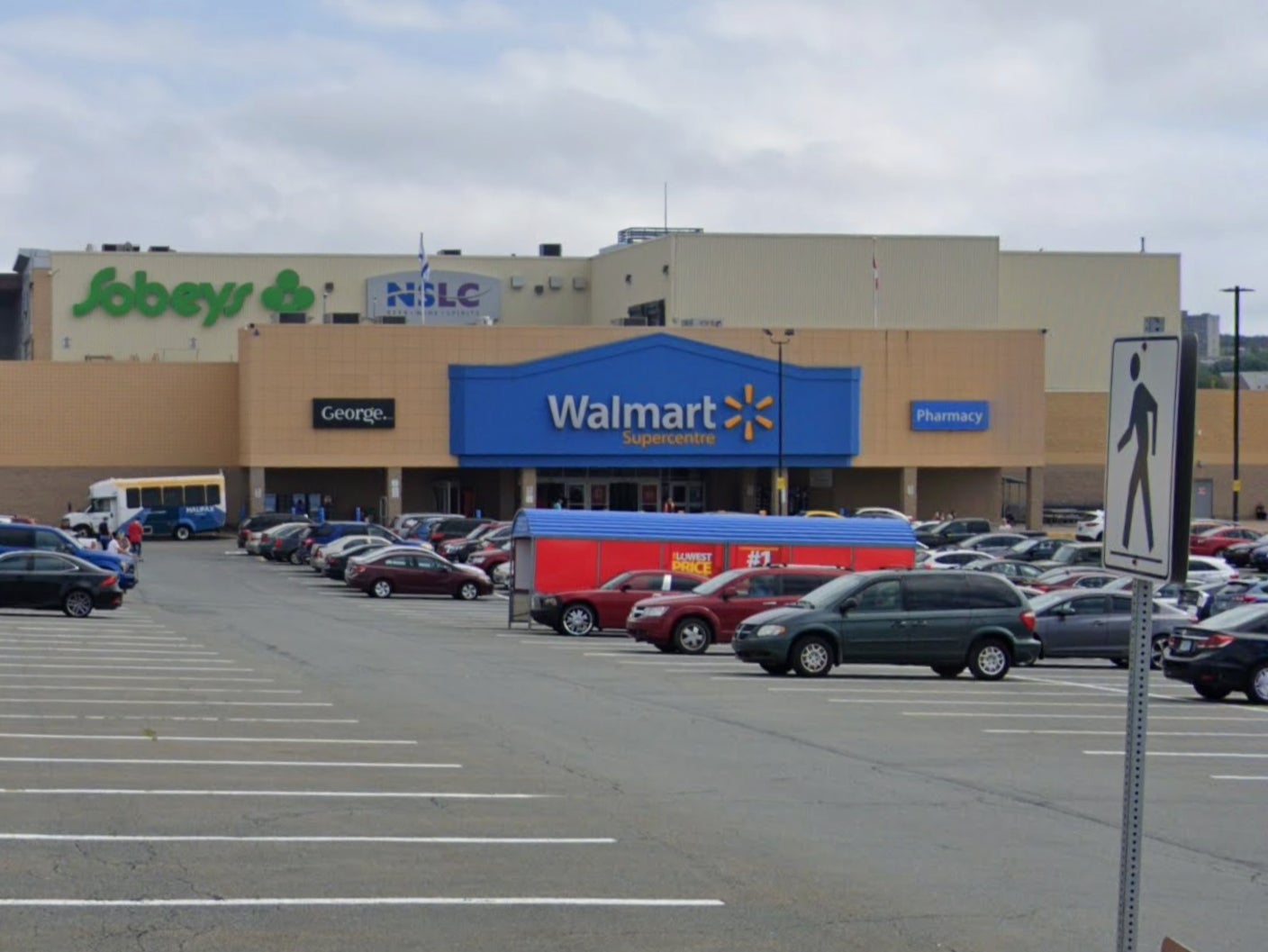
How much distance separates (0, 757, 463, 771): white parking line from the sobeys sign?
8096cm

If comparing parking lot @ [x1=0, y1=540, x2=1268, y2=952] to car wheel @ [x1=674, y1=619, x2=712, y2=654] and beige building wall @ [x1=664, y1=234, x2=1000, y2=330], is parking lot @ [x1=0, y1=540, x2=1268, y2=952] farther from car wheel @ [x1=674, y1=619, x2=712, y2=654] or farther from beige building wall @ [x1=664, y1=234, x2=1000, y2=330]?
beige building wall @ [x1=664, y1=234, x2=1000, y2=330]

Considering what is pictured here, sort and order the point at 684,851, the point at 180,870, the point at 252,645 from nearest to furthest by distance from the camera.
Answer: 1. the point at 180,870
2. the point at 684,851
3. the point at 252,645

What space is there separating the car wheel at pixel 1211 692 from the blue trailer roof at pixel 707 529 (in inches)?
603

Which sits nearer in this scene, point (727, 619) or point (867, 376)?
point (727, 619)

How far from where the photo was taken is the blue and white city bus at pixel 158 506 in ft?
244

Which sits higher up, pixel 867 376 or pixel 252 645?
pixel 867 376

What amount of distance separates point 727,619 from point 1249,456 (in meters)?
63.7

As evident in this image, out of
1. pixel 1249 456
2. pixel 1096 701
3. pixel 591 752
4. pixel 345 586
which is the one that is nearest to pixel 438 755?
pixel 591 752

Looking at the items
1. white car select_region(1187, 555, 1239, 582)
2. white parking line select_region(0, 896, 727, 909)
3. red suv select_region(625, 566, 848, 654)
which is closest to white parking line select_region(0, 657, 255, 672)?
red suv select_region(625, 566, 848, 654)

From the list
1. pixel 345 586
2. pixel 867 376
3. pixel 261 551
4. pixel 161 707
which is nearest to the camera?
pixel 161 707

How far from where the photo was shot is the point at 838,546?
41812 mm

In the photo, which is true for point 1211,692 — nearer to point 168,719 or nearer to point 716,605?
point 716,605

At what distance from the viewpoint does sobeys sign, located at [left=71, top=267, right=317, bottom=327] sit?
310 ft

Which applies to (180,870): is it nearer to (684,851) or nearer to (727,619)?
(684,851)
